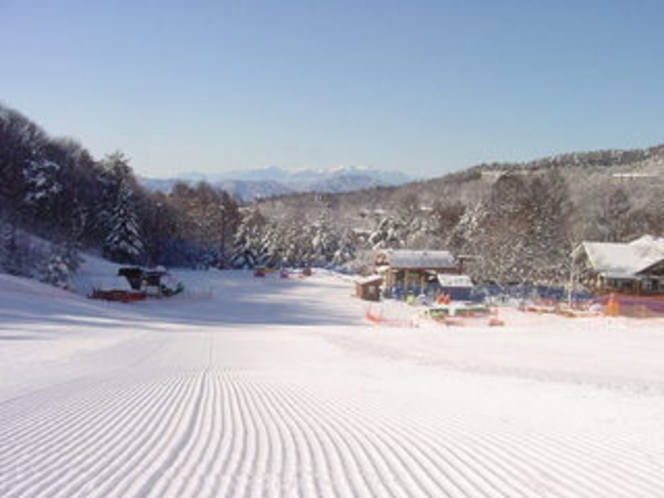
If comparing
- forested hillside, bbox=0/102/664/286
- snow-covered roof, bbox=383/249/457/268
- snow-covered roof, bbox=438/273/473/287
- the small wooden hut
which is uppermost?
forested hillside, bbox=0/102/664/286

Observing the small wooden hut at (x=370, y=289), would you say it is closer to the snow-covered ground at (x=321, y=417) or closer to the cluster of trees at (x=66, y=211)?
the cluster of trees at (x=66, y=211)

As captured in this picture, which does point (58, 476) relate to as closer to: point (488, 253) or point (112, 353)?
point (112, 353)

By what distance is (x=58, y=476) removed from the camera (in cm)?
497

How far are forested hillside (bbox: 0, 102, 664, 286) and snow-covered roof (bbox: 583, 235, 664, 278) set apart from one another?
555 centimetres

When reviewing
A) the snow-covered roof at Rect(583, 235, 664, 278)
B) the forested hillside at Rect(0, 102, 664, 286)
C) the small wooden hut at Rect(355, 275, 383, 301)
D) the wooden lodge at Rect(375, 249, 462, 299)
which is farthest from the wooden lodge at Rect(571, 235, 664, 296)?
the small wooden hut at Rect(355, 275, 383, 301)

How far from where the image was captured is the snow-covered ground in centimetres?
524

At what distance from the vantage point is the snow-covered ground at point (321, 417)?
5.24 metres

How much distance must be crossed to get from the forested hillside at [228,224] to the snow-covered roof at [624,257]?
5.55m

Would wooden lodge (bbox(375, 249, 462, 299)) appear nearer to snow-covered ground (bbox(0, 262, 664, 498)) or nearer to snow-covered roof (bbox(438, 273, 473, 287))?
snow-covered roof (bbox(438, 273, 473, 287))

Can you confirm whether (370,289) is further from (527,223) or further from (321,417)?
(321,417)

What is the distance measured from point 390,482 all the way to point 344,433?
2143mm

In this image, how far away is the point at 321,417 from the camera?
8.56 meters

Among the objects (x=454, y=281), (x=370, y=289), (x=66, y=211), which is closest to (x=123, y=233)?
(x=66, y=211)

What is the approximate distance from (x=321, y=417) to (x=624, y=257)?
50.1 m
